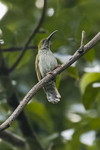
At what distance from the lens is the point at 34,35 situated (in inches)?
127

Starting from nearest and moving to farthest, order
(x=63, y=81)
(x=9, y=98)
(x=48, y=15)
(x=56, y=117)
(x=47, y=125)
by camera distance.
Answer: (x=48, y=15), (x=9, y=98), (x=47, y=125), (x=56, y=117), (x=63, y=81)

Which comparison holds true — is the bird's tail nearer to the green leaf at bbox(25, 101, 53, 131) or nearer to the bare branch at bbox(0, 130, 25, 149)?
the green leaf at bbox(25, 101, 53, 131)

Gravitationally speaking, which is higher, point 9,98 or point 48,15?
point 48,15

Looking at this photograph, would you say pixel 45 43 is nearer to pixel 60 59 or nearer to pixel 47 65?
pixel 47 65

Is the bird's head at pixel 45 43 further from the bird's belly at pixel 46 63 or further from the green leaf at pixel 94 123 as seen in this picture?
the green leaf at pixel 94 123

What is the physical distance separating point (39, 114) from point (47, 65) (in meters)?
0.77

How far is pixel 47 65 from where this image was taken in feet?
11.9

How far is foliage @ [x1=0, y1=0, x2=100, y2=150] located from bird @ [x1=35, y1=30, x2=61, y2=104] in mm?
101

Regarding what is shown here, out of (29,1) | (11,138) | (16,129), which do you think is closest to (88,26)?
(29,1)

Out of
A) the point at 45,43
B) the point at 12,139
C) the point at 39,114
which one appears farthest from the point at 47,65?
the point at 12,139

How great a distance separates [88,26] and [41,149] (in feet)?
5.71

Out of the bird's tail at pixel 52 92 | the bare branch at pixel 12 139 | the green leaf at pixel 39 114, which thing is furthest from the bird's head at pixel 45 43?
the bare branch at pixel 12 139

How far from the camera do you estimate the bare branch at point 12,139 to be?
360 cm

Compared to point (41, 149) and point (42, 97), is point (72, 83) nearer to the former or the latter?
point (42, 97)
